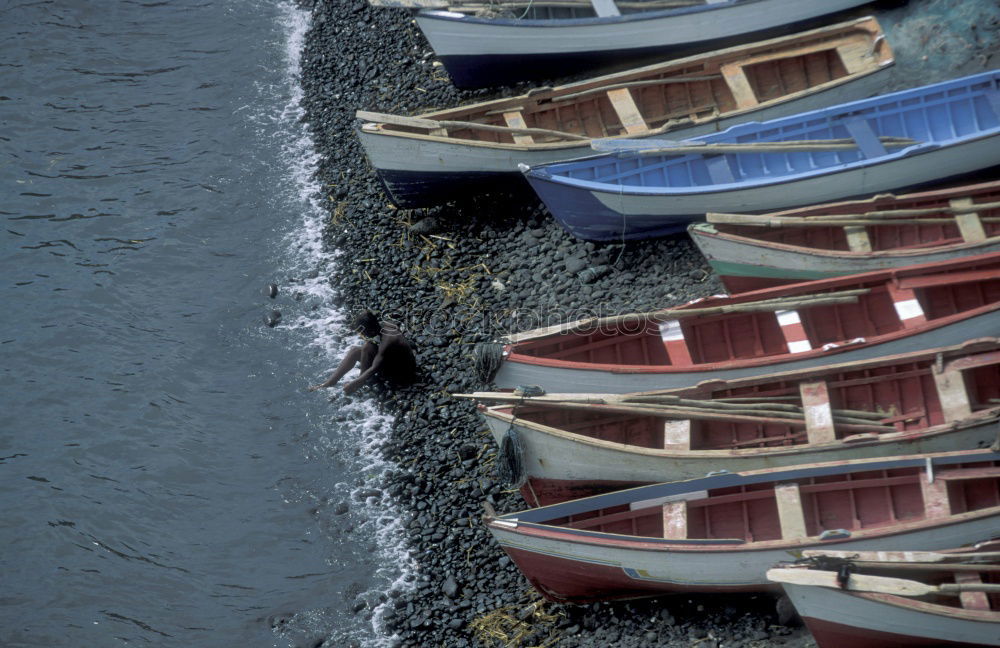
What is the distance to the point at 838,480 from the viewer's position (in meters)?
9.59

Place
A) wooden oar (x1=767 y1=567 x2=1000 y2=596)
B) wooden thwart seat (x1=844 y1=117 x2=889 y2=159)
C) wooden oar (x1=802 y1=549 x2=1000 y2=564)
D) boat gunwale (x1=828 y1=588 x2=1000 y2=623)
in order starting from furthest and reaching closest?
1. wooden thwart seat (x1=844 y1=117 x2=889 y2=159)
2. wooden oar (x1=802 y1=549 x2=1000 y2=564)
3. wooden oar (x1=767 y1=567 x2=1000 y2=596)
4. boat gunwale (x1=828 y1=588 x2=1000 y2=623)

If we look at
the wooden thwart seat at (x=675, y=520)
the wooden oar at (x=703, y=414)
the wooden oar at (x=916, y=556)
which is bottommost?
the wooden thwart seat at (x=675, y=520)

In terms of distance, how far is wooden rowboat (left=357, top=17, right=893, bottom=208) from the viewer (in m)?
14.0

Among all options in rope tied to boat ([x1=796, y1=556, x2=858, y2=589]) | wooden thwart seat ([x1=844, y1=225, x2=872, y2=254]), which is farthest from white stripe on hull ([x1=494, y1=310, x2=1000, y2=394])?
rope tied to boat ([x1=796, y1=556, x2=858, y2=589])

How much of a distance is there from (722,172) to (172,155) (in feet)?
38.0

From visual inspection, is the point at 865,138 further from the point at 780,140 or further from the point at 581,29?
the point at 581,29

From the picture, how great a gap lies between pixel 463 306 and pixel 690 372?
14.5ft

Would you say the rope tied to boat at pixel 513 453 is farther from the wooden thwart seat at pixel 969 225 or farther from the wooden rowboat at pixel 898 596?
the wooden thwart seat at pixel 969 225

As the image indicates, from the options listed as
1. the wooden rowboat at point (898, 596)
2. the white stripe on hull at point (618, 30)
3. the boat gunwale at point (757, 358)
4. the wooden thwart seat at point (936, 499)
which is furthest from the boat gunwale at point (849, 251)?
the white stripe on hull at point (618, 30)

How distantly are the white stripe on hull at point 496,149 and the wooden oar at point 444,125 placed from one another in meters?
0.26

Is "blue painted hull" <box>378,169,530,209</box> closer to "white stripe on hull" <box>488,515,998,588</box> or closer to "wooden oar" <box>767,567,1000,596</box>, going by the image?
"white stripe on hull" <box>488,515,998,588</box>

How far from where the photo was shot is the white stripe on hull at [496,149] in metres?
13.9

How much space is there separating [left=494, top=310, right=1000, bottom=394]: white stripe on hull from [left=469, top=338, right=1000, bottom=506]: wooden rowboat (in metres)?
0.19

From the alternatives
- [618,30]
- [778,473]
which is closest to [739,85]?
[618,30]
